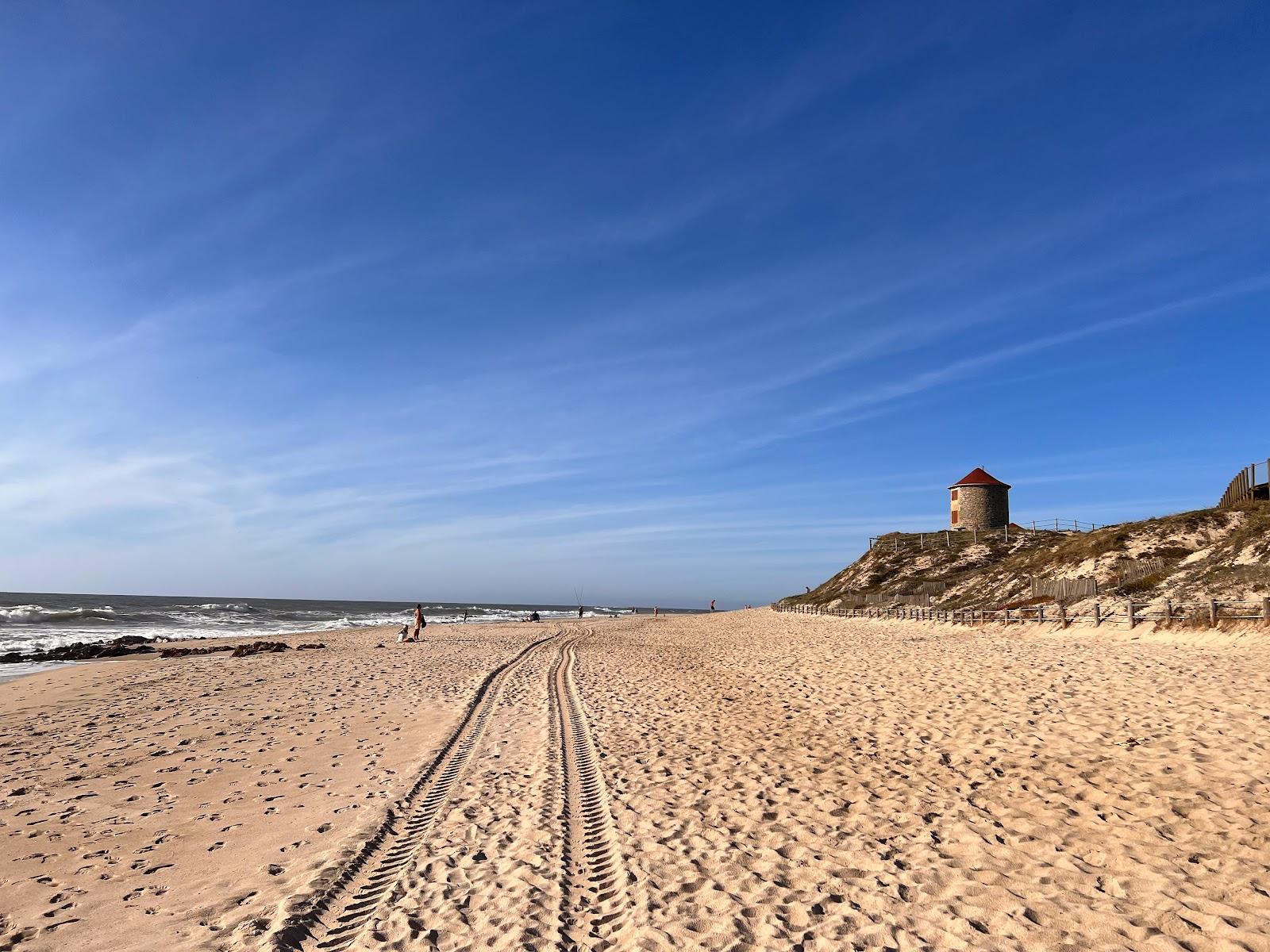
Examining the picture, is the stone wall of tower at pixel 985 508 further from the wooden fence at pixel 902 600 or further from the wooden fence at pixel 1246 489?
the wooden fence at pixel 1246 489

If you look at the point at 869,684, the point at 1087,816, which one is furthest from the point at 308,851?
the point at 869,684

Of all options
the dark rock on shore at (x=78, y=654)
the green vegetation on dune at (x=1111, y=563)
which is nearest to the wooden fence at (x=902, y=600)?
the green vegetation on dune at (x=1111, y=563)

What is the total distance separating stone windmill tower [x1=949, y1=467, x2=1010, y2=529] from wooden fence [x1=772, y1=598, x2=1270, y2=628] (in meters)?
32.8

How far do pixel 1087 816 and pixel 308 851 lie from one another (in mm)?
7849

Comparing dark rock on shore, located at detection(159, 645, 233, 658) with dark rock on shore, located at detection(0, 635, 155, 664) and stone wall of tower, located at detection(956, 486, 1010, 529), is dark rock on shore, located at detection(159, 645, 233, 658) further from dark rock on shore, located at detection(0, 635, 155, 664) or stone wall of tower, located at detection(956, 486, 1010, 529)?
stone wall of tower, located at detection(956, 486, 1010, 529)

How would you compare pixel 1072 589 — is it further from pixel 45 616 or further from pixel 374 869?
pixel 45 616

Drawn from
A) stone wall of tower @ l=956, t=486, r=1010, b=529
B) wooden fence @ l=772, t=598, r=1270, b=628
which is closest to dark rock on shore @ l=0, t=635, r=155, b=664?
wooden fence @ l=772, t=598, r=1270, b=628

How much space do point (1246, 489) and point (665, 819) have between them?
142 ft

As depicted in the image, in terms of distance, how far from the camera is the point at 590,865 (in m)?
6.38

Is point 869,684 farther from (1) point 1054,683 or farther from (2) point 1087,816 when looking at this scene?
(2) point 1087,816

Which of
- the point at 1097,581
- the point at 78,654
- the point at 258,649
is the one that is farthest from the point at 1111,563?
the point at 78,654

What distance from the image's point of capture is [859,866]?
6.28 m

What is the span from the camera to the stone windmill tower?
6825 cm

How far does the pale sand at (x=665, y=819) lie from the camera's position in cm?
531
